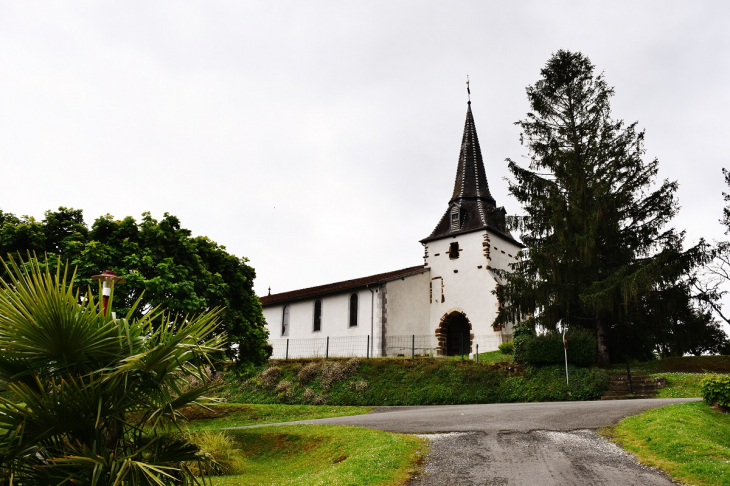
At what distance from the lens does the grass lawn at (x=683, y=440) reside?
7.94m

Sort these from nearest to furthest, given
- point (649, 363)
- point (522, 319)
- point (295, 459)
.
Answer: point (295, 459)
point (649, 363)
point (522, 319)

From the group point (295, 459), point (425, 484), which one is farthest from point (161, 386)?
point (295, 459)

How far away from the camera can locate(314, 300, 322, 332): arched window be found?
34.8m

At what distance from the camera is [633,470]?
27.5 ft

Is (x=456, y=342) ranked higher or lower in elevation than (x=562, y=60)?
lower

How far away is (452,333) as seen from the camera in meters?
33.7

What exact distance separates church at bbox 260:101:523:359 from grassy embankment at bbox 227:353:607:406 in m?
5.64

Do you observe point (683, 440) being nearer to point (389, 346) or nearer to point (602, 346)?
point (602, 346)

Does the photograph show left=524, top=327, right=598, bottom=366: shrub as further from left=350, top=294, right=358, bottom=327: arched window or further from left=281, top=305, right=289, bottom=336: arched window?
left=281, top=305, right=289, bottom=336: arched window

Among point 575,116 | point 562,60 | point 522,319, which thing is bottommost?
point 522,319

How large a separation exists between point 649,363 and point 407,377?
10106 millimetres

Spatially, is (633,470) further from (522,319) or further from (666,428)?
(522,319)

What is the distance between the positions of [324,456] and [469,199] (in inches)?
1029

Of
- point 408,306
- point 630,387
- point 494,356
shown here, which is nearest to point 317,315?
point 408,306
